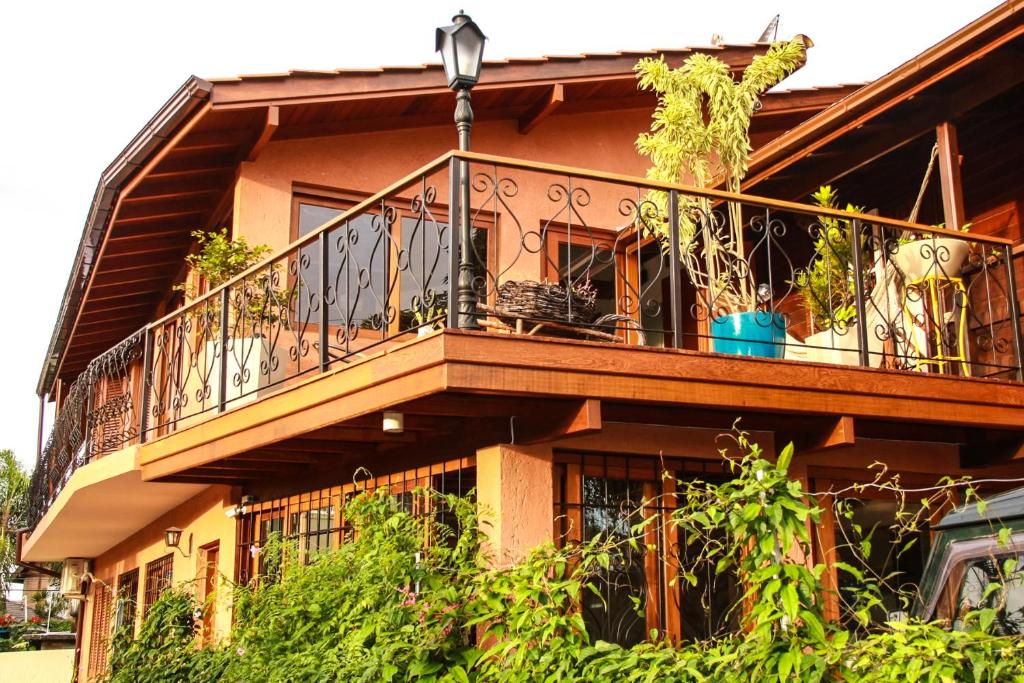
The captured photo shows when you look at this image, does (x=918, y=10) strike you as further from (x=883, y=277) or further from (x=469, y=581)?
(x=469, y=581)

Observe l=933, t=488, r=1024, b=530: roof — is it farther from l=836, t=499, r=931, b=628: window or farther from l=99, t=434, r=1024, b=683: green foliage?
l=836, t=499, r=931, b=628: window

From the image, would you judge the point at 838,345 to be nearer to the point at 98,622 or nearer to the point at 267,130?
the point at 267,130

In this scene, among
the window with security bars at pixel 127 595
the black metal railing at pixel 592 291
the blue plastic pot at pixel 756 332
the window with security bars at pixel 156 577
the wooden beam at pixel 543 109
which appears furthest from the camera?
the window with security bars at pixel 127 595

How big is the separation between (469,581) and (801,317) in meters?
7.24

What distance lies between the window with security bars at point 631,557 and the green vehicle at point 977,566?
Answer: 3085mm

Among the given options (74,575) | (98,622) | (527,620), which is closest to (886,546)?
(527,620)

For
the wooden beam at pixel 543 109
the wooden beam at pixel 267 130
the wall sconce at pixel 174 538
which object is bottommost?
the wall sconce at pixel 174 538

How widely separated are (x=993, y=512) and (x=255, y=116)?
26.5 ft

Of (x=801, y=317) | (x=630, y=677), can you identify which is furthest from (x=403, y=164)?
(x=630, y=677)

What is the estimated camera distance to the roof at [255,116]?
35.8ft

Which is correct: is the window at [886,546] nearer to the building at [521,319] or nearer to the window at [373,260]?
the building at [521,319]

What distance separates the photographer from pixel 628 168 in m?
13.7

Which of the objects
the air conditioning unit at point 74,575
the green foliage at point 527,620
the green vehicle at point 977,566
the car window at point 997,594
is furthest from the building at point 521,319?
the air conditioning unit at point 74,575

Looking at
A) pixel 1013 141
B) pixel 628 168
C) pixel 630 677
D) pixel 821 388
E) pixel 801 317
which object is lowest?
pixel 630 677
